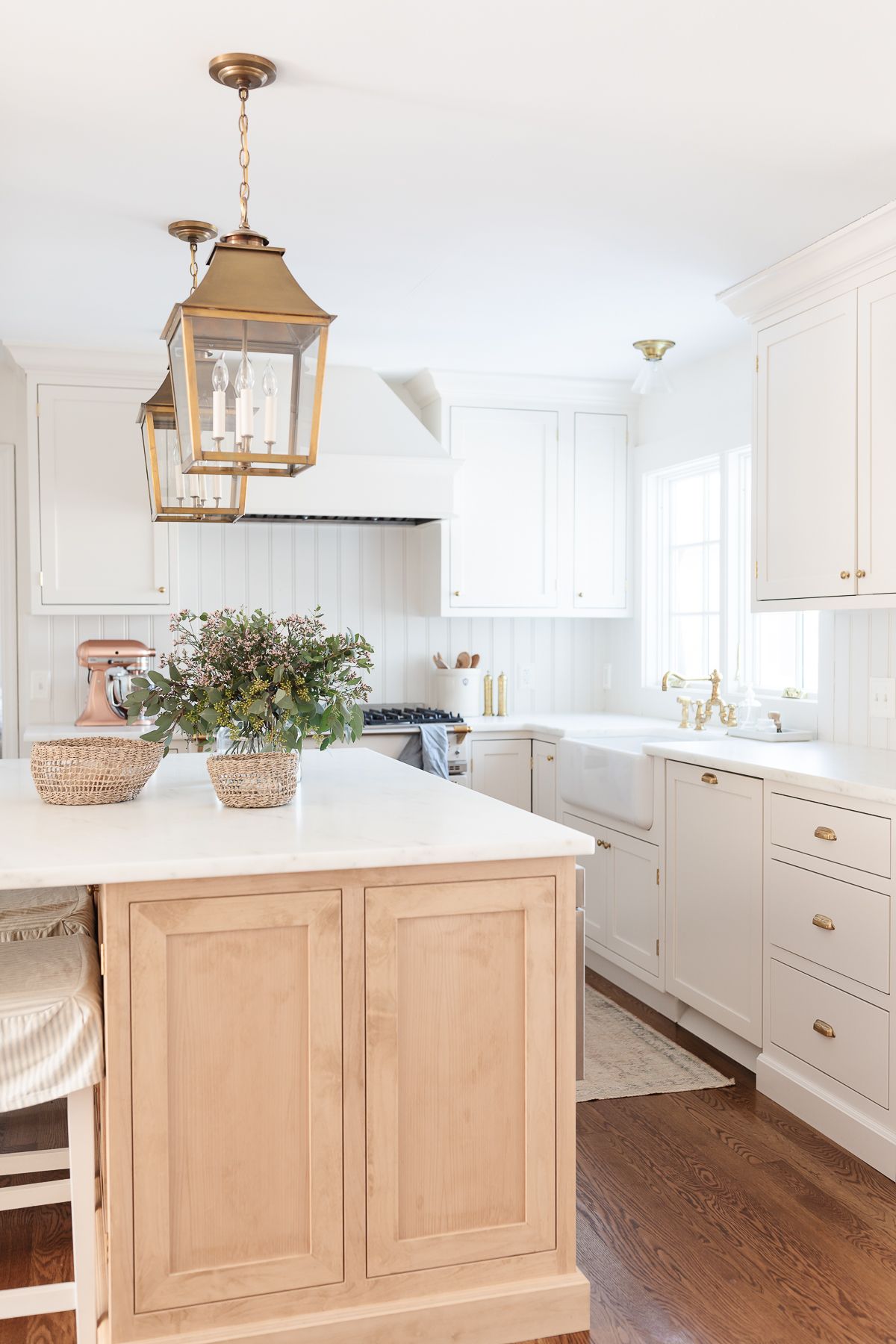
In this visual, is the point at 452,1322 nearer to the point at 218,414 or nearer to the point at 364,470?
the point at 218,414

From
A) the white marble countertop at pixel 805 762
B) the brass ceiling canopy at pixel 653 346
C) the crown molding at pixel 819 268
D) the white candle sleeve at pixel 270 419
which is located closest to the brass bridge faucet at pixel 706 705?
the white marble countertop at pixel 805 762

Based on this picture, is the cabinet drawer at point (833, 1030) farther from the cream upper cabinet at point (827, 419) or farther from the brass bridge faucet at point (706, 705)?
the brass bridge faucet at point (706, 705)

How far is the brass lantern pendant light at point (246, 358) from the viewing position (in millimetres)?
1961

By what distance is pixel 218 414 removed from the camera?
2.04 m

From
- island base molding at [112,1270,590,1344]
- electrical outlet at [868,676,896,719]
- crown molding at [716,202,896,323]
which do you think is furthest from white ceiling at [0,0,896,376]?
island base molding at [112,1270,590,1344]

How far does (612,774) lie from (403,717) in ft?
3.68

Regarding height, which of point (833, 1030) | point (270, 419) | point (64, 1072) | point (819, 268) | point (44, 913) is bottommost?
point (833, 1030)

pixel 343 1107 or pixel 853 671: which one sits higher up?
pixel 853 671

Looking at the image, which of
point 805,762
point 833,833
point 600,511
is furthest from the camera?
point 600,511

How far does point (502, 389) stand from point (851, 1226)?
3536mm

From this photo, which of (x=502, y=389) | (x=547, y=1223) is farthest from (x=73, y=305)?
(x=547, y=1223)

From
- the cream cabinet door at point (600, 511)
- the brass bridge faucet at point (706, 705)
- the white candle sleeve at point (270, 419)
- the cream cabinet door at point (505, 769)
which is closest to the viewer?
the white candle sleeve at point (270, 419)

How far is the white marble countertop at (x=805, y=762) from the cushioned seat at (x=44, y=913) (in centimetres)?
179

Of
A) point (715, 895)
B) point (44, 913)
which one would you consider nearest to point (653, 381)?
point (715, 895)
